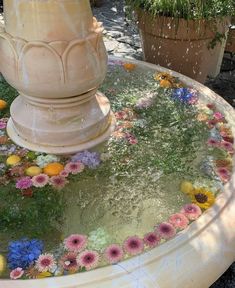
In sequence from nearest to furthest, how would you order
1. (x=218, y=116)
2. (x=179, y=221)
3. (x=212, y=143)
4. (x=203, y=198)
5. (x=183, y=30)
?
(x=179, y=221), (x=203, y=198), (x=212, y=143), (x=218, y=116), (x=183, y=30)

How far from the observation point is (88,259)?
5.24ft

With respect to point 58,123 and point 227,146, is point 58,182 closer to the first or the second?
point 58,123

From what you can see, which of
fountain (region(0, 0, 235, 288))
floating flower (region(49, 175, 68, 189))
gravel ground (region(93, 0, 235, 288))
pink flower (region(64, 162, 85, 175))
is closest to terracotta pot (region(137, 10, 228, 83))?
gravel ground (region(93, 0, 235, 288))

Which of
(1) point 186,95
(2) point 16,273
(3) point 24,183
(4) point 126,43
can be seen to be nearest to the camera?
(2) point 16,273

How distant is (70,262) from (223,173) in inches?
33.4

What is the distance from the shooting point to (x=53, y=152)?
2.17m

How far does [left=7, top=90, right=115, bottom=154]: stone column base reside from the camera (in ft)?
7.11

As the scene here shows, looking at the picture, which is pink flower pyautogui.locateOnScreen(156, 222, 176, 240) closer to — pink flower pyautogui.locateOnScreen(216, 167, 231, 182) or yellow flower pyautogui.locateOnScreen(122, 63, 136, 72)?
pink flower pyautogui.locateOnScreen(216, 167, 231, 182)

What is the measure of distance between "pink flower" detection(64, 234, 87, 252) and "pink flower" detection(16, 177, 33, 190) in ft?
1.30

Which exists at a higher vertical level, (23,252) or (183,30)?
(183,30)

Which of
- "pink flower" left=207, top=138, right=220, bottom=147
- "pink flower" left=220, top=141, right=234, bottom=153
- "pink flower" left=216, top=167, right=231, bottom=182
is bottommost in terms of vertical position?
"pink flower" left=216, top=167, right=231, bottom=182

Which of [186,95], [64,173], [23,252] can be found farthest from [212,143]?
[23,252]

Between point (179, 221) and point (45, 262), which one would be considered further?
point (179, 221)

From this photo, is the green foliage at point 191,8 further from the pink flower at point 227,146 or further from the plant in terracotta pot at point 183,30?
the pink flower at point 227,146
